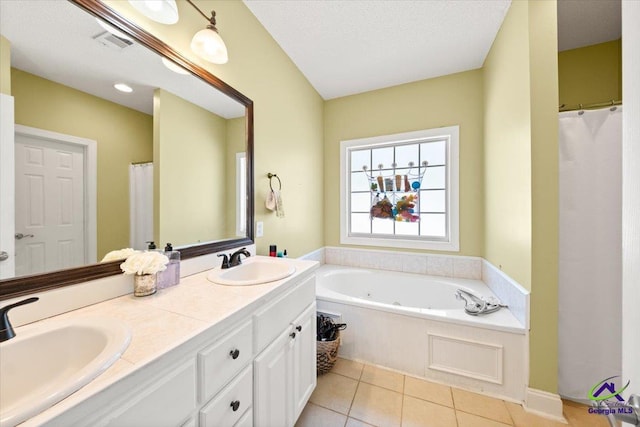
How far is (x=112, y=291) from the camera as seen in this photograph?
900 mm

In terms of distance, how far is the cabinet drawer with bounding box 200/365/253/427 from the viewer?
0.70 meters

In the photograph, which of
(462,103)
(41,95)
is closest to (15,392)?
(41,95)

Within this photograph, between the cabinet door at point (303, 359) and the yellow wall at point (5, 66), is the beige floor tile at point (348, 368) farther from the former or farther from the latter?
the yellow wall at point (5, 66)

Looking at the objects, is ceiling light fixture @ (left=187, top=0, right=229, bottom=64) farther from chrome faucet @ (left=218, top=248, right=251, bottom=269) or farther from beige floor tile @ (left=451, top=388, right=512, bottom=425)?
beige floor tile @ (left=451, top=388, right=512, bottom=425)

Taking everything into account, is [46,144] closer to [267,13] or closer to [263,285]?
[263,285]

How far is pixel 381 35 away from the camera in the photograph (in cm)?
190

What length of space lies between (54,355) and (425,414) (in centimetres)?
175

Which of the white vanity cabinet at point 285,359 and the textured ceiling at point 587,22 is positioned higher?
the textured ceiling at point 587,22

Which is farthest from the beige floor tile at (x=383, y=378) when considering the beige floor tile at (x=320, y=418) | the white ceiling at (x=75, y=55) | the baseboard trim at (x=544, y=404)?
the white ceiling at (x=75, y=55)

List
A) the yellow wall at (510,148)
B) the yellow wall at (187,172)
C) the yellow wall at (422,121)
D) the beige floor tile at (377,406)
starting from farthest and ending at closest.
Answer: the yellow wall at (422,121), the yellow wall at (510,148), the beige floor tile at (377,406), the yellow wall at (187,172)

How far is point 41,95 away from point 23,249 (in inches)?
19.8

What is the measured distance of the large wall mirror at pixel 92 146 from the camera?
0.73m

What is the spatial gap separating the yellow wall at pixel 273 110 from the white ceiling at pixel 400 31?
20 cm

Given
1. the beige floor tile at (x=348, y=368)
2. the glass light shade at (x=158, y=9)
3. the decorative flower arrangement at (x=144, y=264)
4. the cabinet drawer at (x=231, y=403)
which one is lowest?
the beige floor tile at (x=348, y=368)
